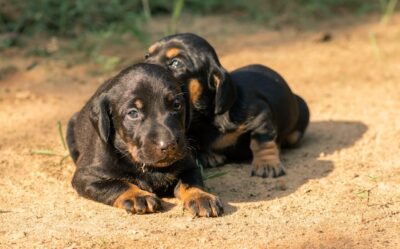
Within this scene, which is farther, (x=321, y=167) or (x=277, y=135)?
(x=277, y=135)

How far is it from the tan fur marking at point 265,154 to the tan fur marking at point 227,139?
157 mm

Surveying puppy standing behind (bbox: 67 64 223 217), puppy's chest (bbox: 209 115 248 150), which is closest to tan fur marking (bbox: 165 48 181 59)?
puppy's chest (bbox: 209 115 248 150)

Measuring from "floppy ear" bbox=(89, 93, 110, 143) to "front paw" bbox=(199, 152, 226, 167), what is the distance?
1500 mm

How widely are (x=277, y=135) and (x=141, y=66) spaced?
6.96 feet

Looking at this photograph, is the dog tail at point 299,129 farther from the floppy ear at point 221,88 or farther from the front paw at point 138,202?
the front paw at point 138,202

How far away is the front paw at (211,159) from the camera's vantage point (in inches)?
284

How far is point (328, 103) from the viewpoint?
932 cm

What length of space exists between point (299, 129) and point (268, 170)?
52.2 inches

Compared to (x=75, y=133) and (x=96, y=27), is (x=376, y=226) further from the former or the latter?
(x=96, y=27)

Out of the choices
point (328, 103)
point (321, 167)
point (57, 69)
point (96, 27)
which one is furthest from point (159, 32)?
point (321, 167)

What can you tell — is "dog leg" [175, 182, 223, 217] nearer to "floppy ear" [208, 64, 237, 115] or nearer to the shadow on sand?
the shadow on sand

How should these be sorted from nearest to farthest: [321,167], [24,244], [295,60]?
[24,244] < [321,167] < [295,60]

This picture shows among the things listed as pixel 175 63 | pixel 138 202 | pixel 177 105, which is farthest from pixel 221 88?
pixel 138 202

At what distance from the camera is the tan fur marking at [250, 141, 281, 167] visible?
700 cm
